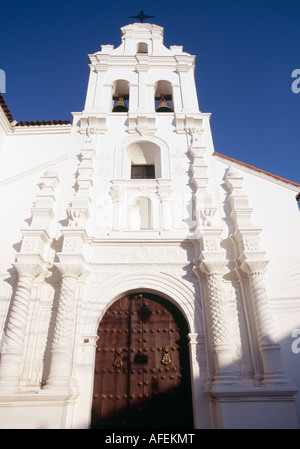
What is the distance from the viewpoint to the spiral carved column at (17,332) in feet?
16.8

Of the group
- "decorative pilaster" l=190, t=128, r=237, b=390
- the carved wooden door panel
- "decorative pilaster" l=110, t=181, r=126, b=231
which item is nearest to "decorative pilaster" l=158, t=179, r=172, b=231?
"decorative pilaster" l=190, t=128, r=237, b=390

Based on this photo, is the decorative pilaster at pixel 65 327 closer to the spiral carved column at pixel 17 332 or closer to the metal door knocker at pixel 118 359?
the spiral carved column at pixel 17 332

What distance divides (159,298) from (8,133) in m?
7.25

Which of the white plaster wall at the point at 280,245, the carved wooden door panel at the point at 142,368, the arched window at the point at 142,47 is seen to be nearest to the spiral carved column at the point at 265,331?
the white plaster wall at the point at 280,245

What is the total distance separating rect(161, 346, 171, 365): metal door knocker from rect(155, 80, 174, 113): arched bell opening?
787 cm

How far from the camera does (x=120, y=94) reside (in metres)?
11.1

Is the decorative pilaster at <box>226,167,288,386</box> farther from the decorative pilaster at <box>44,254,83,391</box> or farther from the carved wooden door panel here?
the decorative pilaster at <box>44,254,83,391</box>

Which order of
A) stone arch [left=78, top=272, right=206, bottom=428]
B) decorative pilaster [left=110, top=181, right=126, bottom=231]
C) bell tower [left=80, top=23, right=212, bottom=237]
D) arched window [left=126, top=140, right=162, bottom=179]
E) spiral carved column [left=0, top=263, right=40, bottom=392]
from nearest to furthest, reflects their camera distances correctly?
spiral carved column [left=0, top=263, right=40, bottom=392] < stone arch [left=78, top=272, right=206, bottom=428] < decorative pilaster [left=110, top=181, right=126, bottom=231] < bell tower [left=80, top=23, right=212, bottom=237] < arched window [left=126, top=140, right=162, bottom=179]

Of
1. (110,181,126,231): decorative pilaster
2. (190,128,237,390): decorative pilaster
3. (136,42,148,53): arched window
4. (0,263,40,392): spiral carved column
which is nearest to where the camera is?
(0,263,40,392): spiral carved column

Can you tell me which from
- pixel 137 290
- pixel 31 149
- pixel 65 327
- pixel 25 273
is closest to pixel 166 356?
pixel 137 290

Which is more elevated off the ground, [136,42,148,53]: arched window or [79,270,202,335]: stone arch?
[136,42,148,53]: arched window

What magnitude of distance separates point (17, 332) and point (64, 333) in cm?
90

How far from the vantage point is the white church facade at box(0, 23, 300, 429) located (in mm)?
5207
